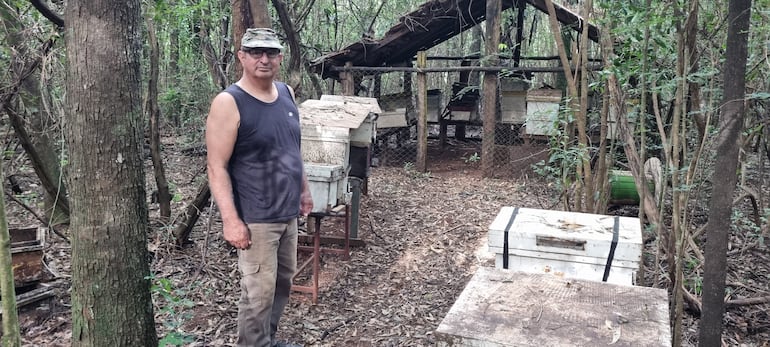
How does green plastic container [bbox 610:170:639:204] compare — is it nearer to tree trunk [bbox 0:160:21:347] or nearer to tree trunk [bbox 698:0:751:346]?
tree trunk [bbox 698:0:751:346]

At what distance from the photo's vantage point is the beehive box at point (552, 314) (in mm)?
2082

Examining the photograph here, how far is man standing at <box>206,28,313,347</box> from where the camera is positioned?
3336mm

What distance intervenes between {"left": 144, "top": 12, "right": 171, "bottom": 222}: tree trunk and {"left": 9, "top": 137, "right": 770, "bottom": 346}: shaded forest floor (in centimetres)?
33

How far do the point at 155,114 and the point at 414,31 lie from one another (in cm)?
628

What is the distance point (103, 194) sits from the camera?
2.95 metres

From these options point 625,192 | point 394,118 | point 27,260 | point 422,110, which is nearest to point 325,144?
point 27,260

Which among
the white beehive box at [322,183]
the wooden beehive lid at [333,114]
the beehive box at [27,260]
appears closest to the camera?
the beehive box at [27,260]

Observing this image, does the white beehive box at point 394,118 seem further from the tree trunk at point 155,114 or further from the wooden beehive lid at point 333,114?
the tree trunk at point 155,114

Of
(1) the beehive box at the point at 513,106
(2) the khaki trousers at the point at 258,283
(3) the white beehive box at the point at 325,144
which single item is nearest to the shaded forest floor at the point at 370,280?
(2) the khaki trousers at the point at 258,283

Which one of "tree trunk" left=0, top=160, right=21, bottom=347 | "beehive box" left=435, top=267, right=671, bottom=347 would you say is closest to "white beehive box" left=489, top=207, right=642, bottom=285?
"beehive box" left=435, top=267, right=671, bottom=347

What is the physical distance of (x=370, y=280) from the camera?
6.02 m

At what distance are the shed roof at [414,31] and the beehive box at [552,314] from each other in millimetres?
8076

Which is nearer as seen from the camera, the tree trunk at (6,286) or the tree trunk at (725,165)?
the tree trunk at (6,286)

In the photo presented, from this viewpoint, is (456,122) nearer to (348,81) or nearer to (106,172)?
(348,81)
